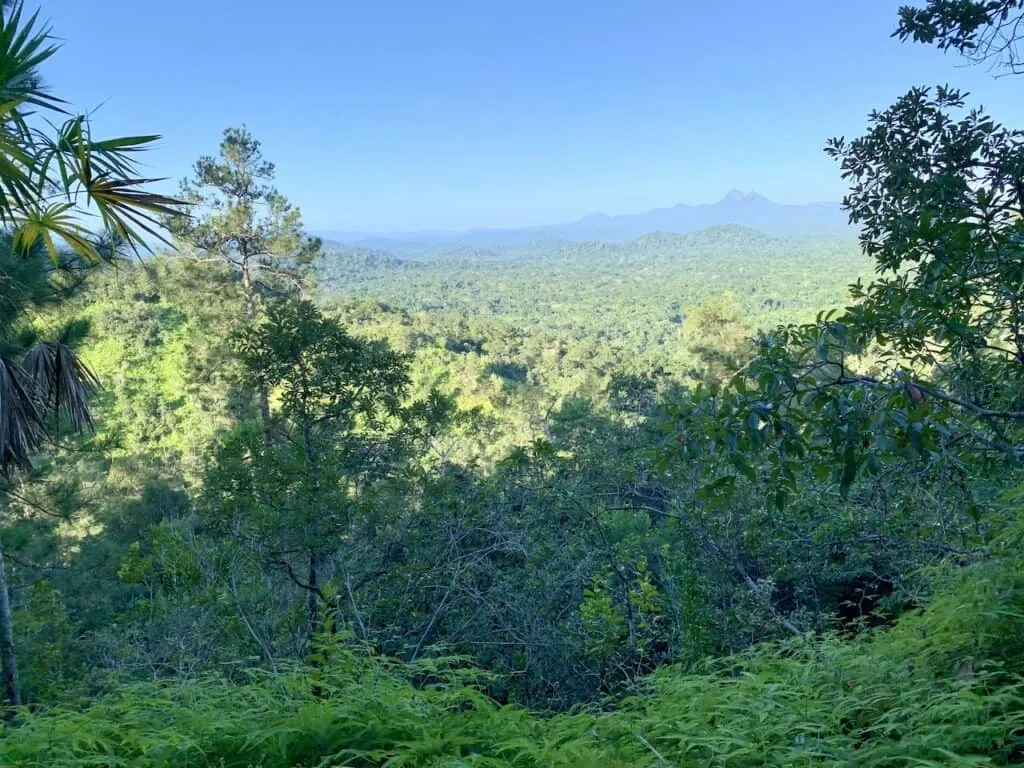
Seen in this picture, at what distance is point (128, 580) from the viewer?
23.9 ft

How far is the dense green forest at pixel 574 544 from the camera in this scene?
82.1 inches

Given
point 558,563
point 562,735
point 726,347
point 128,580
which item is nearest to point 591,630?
point 558,563

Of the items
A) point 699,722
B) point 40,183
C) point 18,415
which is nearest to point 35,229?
point 40,183

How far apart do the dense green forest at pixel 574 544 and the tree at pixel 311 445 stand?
0.10 feet

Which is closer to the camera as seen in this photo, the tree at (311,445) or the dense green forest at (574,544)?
the dense green forest at (574,544)

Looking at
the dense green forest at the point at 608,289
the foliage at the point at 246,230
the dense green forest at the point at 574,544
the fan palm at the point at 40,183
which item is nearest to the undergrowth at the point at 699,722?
the dense green forest at the point at 574,544

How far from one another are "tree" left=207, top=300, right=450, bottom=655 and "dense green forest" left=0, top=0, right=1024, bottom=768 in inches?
1.2

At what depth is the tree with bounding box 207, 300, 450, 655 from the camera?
212 inches

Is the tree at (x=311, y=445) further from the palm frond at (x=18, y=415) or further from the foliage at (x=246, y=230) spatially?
the foliage at (x=246, y=230)

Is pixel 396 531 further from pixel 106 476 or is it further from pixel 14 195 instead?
pixel 106 476

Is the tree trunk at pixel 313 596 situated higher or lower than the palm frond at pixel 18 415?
lower

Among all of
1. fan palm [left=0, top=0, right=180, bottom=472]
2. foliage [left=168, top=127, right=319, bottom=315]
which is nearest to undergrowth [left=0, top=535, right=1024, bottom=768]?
fan palm [left=0, top=0, right=180, bottom=472]

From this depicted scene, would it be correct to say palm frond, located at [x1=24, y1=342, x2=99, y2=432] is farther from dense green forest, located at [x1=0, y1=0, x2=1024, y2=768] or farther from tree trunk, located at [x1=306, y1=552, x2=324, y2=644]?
tree trunk, located at [x1=306, y1=552, x2=324, y2=644]

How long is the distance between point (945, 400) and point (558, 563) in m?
3.95
